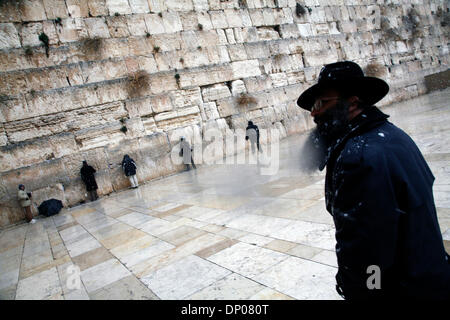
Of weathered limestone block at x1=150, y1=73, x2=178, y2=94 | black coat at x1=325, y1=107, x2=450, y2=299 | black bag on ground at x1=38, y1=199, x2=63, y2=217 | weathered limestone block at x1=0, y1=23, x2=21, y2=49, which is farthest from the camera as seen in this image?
weathered limestone block at x1=150, y1=73, x2=178, y2=94

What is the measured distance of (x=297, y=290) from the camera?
243 centimetres

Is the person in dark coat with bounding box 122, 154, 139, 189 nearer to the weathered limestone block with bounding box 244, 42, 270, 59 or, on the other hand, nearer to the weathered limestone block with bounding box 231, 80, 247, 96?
the weathered limestone block with bounding box 231, 80, 247, 96

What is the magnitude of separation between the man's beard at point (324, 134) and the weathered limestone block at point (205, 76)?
1137 centimetres

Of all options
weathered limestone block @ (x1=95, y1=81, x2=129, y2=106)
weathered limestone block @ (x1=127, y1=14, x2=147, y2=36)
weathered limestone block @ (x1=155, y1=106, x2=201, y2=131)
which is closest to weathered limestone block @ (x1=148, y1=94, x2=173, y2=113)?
weathered limestone block @ (x1=155, y1=106, x2=201, y2=131)

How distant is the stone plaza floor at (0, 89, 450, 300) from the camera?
2.78 m

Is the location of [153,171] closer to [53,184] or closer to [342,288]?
[53,184]

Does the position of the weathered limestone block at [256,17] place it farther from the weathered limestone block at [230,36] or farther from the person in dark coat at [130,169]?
the person in dark coat at [130,169]

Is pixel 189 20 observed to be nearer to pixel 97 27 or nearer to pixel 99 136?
pixel 97 27

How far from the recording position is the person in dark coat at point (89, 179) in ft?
32.1

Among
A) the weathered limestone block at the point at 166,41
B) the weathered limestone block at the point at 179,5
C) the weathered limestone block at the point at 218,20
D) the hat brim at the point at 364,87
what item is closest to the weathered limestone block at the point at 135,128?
the weathered limestone block at the point at 166,41

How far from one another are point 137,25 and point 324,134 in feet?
40.2

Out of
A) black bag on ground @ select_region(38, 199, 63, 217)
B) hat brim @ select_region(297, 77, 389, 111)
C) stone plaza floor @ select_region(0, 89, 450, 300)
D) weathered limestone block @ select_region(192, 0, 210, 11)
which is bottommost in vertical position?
stone plaza floor @ select_region(0, 89, 450, 300)

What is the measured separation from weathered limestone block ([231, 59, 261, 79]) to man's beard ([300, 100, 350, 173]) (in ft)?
41.5

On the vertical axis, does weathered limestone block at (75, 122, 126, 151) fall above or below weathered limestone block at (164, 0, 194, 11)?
below
